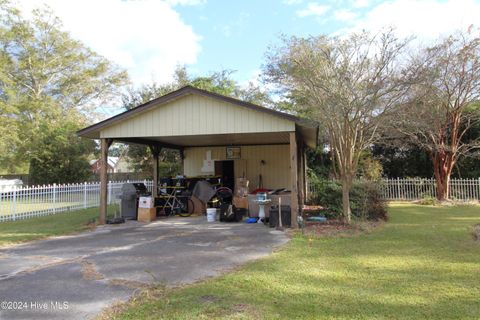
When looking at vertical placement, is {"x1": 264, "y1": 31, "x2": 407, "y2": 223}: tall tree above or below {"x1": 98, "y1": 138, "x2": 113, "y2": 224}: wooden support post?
above

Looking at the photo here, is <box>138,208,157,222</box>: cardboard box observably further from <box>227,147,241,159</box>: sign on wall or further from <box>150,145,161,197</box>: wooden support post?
<box>227,147,241,159</box>: sign on wall

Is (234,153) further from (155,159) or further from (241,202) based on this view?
(241,202)

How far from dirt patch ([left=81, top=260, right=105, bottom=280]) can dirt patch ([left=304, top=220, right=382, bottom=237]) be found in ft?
14.1

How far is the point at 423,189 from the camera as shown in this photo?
16078mm

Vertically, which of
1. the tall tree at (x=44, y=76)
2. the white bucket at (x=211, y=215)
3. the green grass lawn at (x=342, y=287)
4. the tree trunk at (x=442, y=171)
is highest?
the tall tree at (x=44, y=76)

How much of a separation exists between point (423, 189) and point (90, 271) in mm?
15031

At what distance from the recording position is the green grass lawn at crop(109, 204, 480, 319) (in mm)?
3541

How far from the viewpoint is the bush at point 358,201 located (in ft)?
31.0

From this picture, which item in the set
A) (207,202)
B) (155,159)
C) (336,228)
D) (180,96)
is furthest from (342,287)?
(155,159)

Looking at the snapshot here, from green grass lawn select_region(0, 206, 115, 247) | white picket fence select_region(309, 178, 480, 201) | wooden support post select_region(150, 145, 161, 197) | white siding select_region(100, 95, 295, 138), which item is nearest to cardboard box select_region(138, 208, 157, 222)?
green grass lawn select_region(0, 206, 115, 247)

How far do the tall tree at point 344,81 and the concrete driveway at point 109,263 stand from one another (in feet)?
9.17

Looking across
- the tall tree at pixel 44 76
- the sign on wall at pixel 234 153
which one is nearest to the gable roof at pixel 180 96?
the sign on wall at pixel 234 153

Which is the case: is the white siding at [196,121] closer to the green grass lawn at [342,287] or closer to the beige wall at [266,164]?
the green grass lawn at [342,287]

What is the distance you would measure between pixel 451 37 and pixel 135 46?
1944cm
